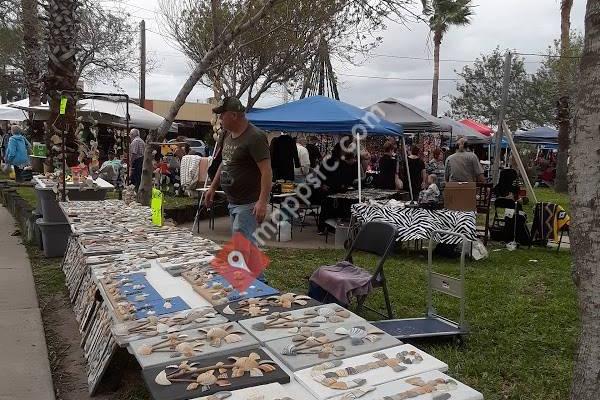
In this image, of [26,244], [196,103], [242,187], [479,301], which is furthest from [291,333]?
[196,103]

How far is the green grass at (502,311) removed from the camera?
142 inches

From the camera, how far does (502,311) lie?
5.01m

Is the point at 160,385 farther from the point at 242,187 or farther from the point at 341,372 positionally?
the point at 242,187

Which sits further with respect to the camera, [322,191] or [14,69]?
[14,69]

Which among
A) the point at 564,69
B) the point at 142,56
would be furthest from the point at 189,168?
the point at 564,69

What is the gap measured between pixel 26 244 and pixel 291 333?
633 cm

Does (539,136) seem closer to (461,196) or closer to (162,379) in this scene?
(461,196)

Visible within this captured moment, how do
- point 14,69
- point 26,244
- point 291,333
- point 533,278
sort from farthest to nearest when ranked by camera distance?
1. point 14,69
2. point 26,244
3. point 533,278
4. point 291,333

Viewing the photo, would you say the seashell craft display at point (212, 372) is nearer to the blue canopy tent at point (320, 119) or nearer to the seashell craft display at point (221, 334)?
the seashell craft display at point (221, 334)

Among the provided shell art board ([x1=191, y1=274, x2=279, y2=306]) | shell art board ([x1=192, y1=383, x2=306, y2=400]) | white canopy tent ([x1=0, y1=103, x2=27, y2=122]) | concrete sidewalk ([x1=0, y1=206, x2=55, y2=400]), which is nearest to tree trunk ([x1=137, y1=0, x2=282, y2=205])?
concrete sidewalk ([x1=0, y1=206, x2=55, y2=400])

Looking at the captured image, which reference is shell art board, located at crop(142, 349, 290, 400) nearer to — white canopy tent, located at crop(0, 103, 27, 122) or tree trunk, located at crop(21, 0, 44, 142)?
tree trunk, located at crop(21, 0, 44, 142)

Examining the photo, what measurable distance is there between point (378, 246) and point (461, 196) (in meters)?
3.77

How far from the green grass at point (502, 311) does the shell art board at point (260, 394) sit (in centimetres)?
198

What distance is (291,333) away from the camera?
2.40 metres
